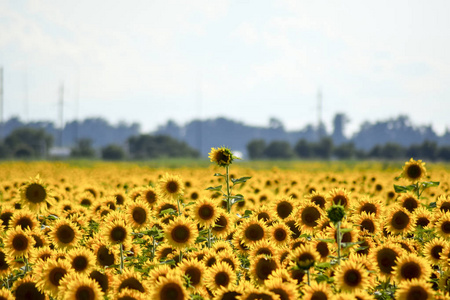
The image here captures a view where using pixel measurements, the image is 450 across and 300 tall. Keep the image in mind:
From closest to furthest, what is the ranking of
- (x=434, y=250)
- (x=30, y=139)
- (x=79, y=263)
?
(x=79, y=263), (x=434, y=250), (x=30, y=139)

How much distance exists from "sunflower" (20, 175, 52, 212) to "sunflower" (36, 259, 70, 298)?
2.07 meters

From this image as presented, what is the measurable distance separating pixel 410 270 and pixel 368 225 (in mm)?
1231

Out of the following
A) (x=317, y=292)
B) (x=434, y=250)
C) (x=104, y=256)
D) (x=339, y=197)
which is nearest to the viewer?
(x=317, y=292)

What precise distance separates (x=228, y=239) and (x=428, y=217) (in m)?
2.03

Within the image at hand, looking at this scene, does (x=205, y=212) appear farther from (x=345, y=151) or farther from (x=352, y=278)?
(x=345, y=151)

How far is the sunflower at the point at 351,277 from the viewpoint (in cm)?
277

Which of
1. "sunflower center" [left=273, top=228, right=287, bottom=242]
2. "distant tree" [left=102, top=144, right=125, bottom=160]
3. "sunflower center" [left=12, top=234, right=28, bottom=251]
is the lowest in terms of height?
"sunflower center" [left=12, top=234, right=28, bottom=251]

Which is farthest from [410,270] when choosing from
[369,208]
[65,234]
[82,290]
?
[65,234]

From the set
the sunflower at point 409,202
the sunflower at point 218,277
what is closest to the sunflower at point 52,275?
the sunflower at point 218,277

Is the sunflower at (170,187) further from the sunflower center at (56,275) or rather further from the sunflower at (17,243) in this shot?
the sunflower center at (56,275)

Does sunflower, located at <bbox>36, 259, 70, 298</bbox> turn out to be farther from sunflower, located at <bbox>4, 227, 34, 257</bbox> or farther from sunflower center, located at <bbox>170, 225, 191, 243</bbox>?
sunflower center, located at <bbox>170, 225, 191, 243</bbox>

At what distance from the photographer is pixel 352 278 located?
279cm

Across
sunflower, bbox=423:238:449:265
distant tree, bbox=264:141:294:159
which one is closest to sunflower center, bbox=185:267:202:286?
sunflower, bbox=423:238:449:265

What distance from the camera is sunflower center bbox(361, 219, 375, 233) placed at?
13.6 ft
